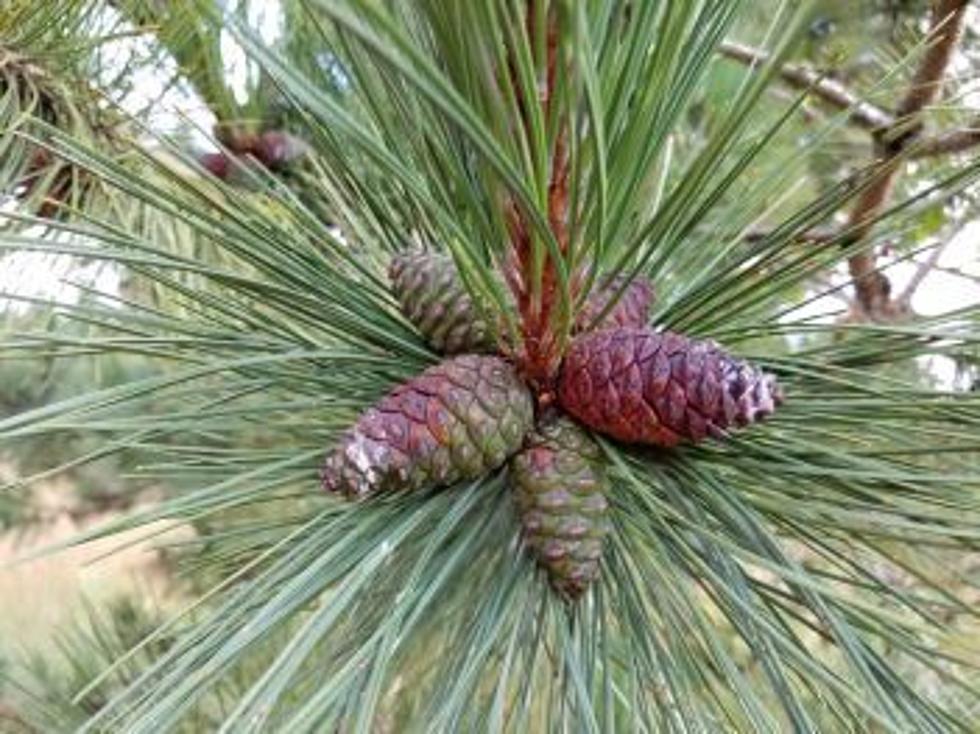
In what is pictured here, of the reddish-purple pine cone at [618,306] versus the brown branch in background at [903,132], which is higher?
the brown branch in background at [903,132]

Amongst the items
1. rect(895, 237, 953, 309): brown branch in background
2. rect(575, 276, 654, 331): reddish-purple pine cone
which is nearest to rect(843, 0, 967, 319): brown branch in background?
rect(895, 237, 953, 309): brown branch in background

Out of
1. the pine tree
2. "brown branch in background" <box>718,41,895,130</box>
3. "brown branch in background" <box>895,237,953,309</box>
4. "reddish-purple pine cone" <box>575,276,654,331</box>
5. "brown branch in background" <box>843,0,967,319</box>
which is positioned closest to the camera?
the pine tree

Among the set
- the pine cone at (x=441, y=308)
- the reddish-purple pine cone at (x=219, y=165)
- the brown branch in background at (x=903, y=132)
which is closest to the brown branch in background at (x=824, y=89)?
the brown branch in background at (x=903, y=132)

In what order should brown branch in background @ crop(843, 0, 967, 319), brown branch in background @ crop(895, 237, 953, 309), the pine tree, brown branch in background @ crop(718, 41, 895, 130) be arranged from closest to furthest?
the pine tree, brown branch in background @ crop(843, 0, 967, 319), brown branch in background @ crop(718, 41, 895, 130), brown branch in background @ crop(895, 237, 953, 309)

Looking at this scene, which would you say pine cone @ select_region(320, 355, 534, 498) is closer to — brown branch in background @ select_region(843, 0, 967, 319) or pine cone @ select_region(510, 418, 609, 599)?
pine cone @ select_region(510, 418, 609, 599)

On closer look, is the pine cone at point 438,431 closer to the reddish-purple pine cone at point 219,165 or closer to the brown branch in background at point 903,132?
the brown branch in background at point 903,132

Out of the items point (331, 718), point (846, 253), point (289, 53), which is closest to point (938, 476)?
point (846, 253)

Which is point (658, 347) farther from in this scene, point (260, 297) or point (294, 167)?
point (294, 167)
